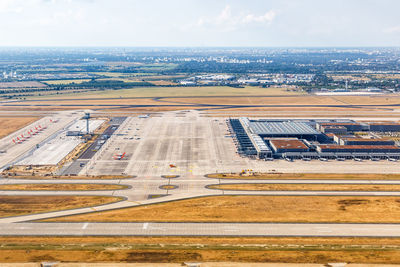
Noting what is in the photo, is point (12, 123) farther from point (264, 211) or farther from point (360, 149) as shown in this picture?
point (360, 149)

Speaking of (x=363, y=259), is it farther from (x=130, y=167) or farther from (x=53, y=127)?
(x=53, y=127)

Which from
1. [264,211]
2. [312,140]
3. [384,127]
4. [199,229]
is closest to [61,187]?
[199,229]

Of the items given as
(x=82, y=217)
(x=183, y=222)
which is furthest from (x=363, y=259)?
(x=82, y=217)

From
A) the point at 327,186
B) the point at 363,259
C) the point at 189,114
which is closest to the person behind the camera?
the point at 363,259

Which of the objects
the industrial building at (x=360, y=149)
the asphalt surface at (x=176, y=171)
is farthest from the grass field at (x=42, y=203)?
the industrial building at (x=360, y=149)

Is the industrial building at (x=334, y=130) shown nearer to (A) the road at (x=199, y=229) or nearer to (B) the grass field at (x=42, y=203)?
(A) the road at (x=199, y=229)
